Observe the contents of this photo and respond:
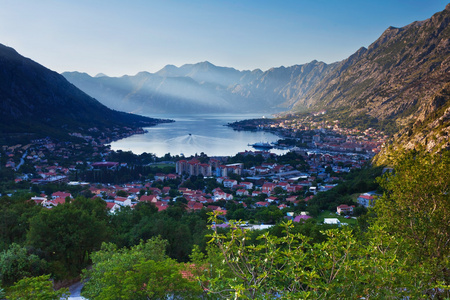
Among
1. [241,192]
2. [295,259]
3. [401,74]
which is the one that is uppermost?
[401,74]

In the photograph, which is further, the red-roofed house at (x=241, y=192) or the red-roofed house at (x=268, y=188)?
the red-roofed house at (x=268, y=188)

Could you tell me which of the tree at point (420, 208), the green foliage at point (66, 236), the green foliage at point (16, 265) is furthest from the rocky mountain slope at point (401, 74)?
the green foliage at point (16, 265)

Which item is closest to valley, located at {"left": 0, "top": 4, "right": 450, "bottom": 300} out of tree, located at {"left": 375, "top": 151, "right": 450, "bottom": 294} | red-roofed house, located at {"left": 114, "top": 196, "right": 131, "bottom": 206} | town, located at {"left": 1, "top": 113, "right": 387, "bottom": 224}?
tree, located at {"left": 375, "top": 151, "right": 450, "bottom": 294}

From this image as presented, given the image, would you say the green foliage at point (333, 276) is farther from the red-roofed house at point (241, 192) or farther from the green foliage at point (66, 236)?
the red-roofed house at point (241, 192)

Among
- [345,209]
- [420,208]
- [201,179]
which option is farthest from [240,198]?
[420,208]

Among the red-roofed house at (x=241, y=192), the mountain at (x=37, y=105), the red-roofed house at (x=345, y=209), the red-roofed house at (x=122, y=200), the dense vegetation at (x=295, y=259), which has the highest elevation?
the mountain at (x=37, y=105)

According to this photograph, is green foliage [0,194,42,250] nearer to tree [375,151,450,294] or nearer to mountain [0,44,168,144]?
tree [375,151,450,294]

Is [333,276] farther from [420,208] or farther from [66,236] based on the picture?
[66,236]
